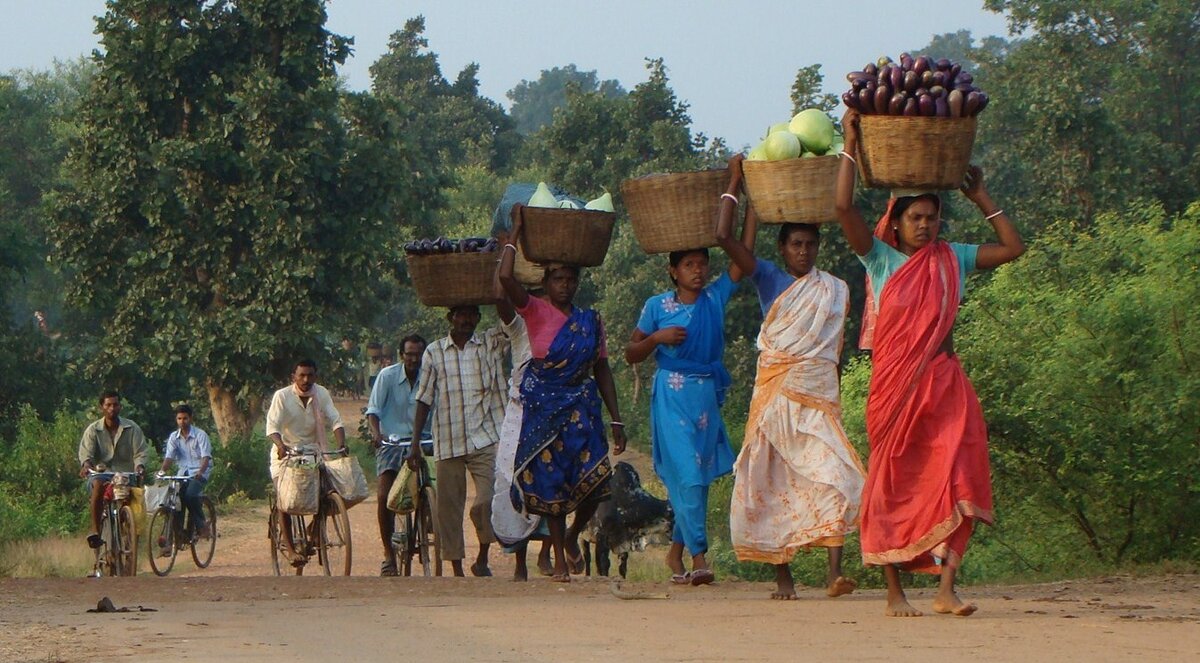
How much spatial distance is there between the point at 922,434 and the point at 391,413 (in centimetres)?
663

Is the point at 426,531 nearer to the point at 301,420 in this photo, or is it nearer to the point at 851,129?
the point at 301,420

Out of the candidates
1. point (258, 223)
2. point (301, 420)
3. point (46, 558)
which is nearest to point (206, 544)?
point (46, 558)

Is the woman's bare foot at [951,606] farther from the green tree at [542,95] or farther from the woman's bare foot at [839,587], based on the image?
the green tree at [542,95]

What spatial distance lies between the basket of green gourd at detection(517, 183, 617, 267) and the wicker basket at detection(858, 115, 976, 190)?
8.23 feet

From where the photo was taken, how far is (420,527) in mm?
13508

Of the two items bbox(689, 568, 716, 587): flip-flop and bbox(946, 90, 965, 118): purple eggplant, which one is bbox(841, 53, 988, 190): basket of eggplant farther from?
bbox(689, 568, 716, 587): flip-flop

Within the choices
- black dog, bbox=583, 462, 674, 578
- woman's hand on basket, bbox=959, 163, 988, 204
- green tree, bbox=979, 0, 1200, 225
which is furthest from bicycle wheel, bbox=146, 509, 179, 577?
green tree, bbox=979, 0, 1200, 225

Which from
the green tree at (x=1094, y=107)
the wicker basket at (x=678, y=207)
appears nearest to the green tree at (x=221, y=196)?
the green tree at (x=1094, y=107)

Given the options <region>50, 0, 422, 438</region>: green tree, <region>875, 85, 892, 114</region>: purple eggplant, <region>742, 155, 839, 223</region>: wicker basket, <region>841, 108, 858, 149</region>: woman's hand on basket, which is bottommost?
<region>742, 155, 839, 223</region>: wicker basket

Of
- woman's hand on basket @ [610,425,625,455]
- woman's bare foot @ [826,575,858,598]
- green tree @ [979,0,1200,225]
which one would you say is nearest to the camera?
woman's bare foot @ [826,575,858,598]

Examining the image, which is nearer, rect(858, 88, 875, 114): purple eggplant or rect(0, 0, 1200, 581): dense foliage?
rect(858, 88, 875, 114): purple eggplant

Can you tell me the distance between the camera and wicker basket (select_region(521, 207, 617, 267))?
985cm

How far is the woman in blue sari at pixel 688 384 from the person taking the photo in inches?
376

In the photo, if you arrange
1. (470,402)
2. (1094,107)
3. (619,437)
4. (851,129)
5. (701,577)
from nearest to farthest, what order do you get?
(851,129), (701,577), (619,437), (470,402), (1094,107)
